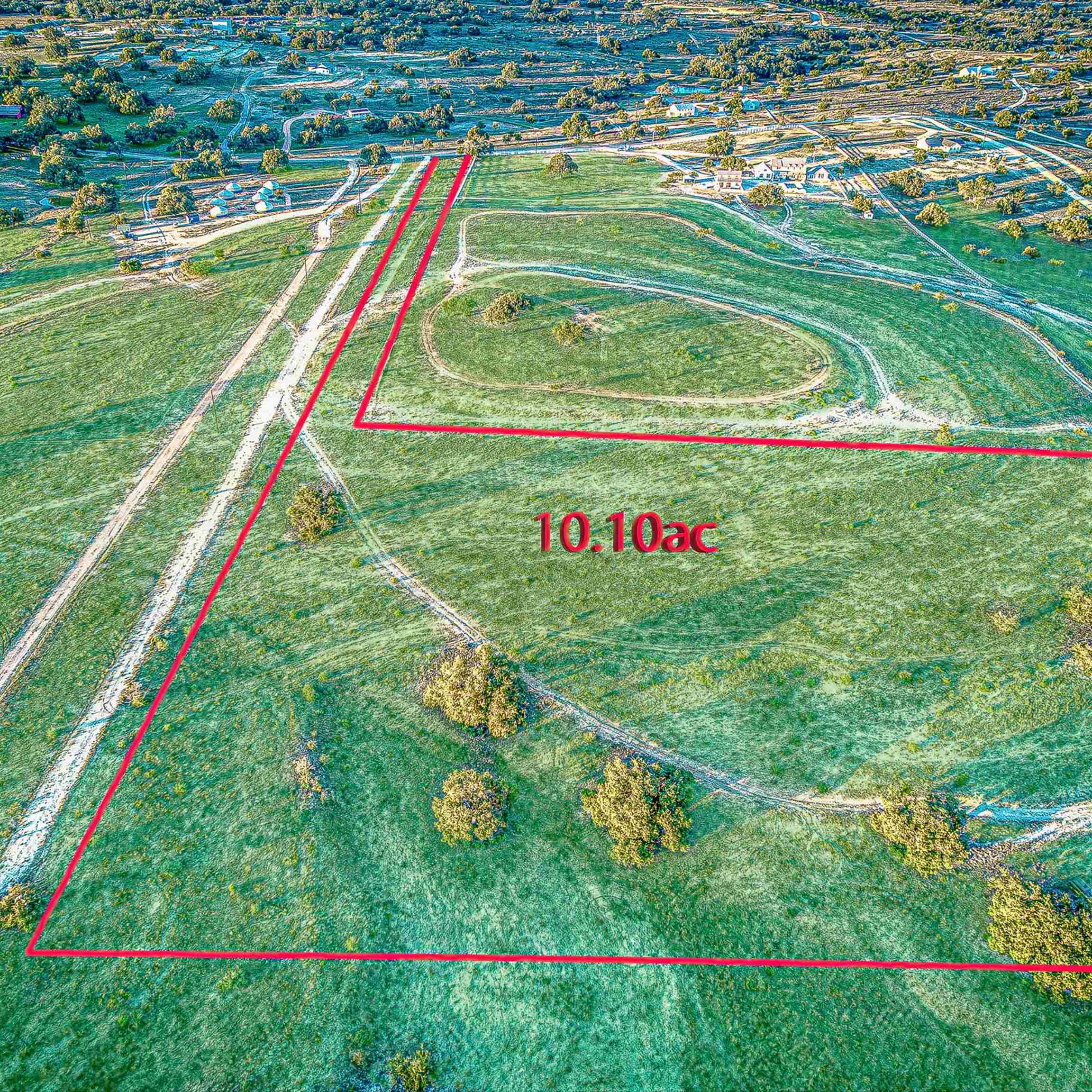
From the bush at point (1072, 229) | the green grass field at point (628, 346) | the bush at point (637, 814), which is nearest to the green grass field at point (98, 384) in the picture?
the green grass field at point (628, 346)

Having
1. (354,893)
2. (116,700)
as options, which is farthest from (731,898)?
(116,700)

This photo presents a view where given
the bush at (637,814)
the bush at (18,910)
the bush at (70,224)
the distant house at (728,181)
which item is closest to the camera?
the bush at (18,910)

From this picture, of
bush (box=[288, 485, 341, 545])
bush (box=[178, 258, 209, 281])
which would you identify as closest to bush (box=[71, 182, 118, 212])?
bush (box=[178, 258, 209, 281])

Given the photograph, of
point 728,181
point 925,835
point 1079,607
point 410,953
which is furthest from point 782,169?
point 410,953

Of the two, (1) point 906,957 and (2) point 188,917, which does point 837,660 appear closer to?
(1) point 906,957

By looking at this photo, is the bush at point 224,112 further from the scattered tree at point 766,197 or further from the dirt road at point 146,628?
the scattered tree at point 766,197

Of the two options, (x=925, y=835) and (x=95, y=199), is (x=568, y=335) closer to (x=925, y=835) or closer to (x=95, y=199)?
(x=925, y=835)
